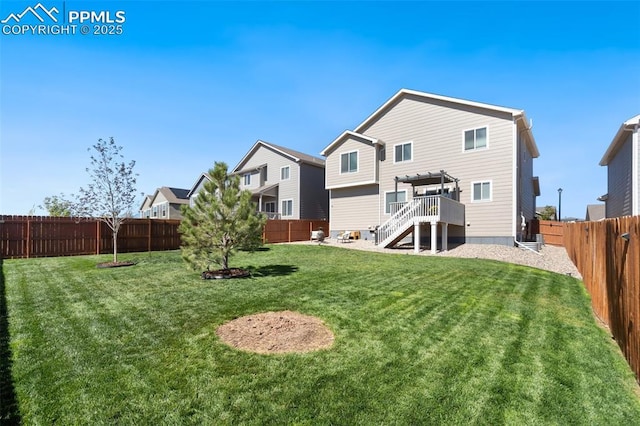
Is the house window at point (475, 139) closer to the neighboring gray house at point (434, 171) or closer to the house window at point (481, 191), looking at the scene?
the neighboring gray house at point (434, 171)

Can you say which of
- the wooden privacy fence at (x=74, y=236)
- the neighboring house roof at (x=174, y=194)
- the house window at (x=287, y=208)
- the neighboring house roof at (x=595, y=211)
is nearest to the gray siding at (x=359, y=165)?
the house window at (x=287, y=208)

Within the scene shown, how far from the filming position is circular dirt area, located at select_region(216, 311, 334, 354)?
395 centimetres

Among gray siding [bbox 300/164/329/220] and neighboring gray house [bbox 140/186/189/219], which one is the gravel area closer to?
gray siding [bbox 300/164/329/220]

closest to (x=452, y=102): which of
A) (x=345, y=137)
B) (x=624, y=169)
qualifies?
(x=345, y=137)

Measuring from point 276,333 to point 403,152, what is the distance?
1775 cm

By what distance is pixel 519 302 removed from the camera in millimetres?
6500

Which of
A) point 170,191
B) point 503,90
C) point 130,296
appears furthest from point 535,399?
point 170,191

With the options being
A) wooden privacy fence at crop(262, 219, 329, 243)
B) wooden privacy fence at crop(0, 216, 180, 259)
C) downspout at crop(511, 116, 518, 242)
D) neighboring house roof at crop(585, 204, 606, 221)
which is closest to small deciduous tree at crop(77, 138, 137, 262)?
wooden privacy fence at crop(0, 216, 180, 259)

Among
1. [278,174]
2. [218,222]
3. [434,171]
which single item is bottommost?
[218,222]

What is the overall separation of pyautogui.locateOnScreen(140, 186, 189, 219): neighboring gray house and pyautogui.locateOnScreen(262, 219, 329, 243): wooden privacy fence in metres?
21.5

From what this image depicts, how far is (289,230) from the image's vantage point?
23500 millimetres

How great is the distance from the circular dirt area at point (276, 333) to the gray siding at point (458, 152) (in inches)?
594

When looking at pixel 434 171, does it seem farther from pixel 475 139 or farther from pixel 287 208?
pixel 287 208

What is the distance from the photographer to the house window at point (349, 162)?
21734mm
